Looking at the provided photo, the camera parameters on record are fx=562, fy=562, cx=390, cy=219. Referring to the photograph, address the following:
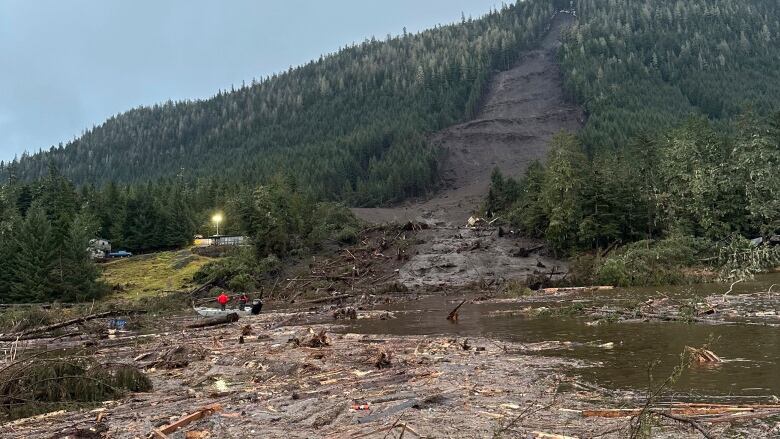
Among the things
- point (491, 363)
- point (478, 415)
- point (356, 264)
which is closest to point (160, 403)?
point (478, 415)

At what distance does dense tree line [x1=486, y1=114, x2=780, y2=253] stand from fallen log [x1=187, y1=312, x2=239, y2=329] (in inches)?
1553

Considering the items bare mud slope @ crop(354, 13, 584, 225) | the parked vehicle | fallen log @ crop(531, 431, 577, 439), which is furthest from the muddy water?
bare mud slope @ crop(354, 13, 584, 225)

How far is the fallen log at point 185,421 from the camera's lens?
8.75 metres

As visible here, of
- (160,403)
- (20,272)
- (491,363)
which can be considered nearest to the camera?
(160,403)

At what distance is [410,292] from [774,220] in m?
33.7

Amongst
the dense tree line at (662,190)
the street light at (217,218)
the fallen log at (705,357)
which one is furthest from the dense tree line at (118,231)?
the fallen log at (705,357)

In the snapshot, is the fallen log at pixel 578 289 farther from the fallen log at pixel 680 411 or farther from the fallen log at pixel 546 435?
the fallen log at pixel 546 435

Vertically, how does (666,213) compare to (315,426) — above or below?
below

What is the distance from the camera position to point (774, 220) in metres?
51.0

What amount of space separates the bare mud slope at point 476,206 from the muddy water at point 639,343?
25.1 meters

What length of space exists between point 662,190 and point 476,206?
62654mm

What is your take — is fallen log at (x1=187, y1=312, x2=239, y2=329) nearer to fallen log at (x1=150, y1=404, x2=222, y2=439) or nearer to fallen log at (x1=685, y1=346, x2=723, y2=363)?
fallen log at (x1=150, y1=404, x2=222, y2=439)

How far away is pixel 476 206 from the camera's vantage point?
123938mm

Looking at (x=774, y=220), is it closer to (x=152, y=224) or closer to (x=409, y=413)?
(x=409, y=413)
